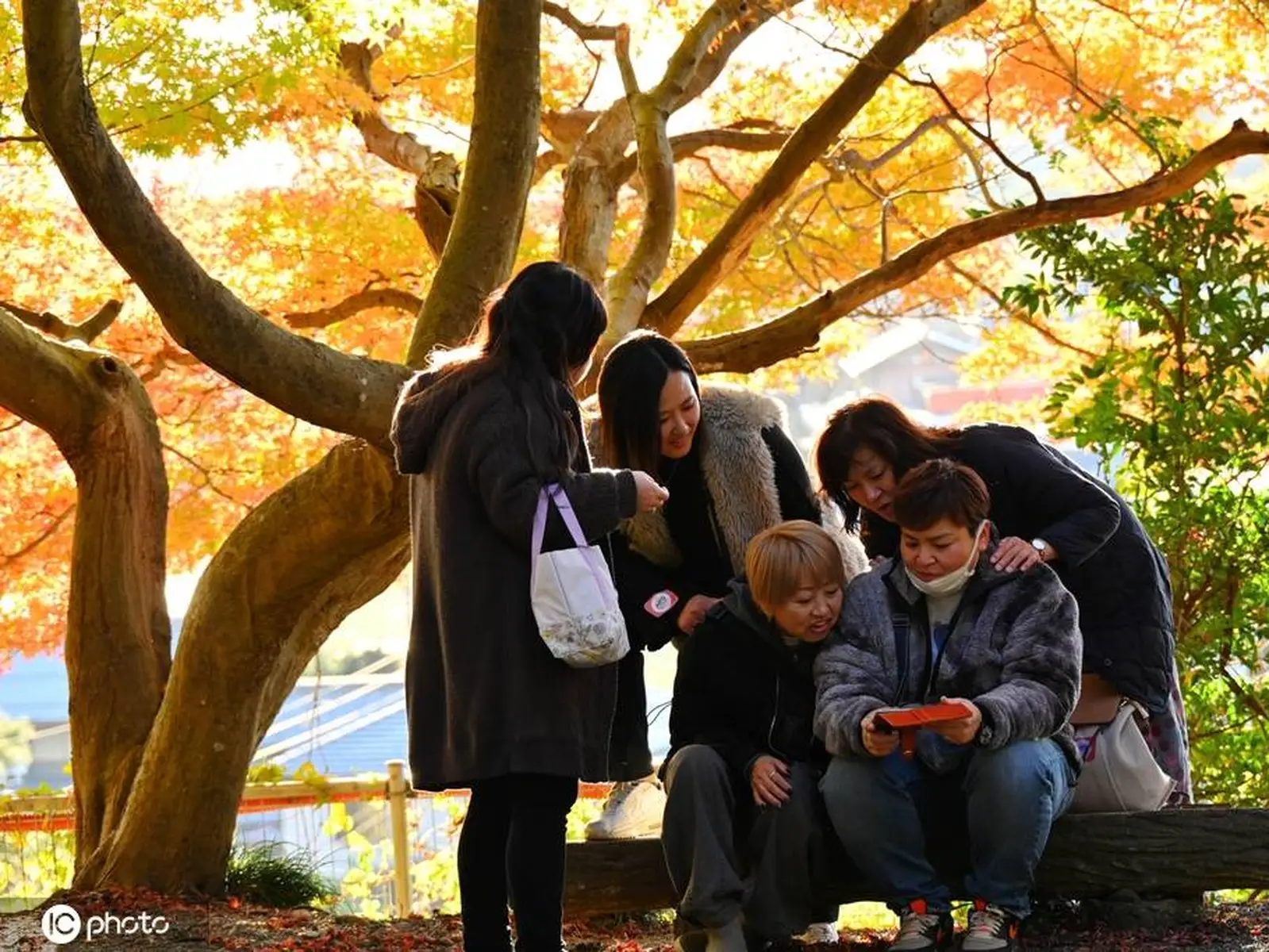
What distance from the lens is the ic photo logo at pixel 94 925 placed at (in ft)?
16.1

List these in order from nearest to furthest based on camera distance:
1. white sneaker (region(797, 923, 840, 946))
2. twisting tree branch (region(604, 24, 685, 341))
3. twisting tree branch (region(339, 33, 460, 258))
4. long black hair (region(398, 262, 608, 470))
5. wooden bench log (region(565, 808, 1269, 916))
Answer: long black hair (region(398, 262, 608, 470)) < wooden bench log (region(565, 808, 1269, 916)) < white sneaker (region(797, 923, 840, 946)) < twisting tree branch (region(604, 24, 685, 341)) < twisting tree branch (region(339, 33, 460, 258))

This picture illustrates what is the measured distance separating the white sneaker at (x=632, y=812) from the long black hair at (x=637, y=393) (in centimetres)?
160

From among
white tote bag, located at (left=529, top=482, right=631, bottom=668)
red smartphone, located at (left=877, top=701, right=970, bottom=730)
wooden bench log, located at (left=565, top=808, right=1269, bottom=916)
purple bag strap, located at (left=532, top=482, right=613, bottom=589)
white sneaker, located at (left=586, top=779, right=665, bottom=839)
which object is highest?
purple bag strap, located at (left=532, top=482, right=613, bottom=589)

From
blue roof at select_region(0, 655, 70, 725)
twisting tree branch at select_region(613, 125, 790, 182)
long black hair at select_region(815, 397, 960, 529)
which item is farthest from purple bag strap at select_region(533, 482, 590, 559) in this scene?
blue roof at select_region(0, 655, 70, 725)

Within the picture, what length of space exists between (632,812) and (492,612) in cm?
208

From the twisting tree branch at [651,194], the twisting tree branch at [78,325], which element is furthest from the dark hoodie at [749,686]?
the twisting tree branch at [78,325]

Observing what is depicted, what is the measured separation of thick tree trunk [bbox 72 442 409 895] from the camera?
5562 millimetres

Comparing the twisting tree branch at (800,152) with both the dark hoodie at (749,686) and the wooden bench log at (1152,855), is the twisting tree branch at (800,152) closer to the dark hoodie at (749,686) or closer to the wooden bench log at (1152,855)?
the dark hoodie at (749,686)

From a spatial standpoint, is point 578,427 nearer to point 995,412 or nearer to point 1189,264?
point 1189,264

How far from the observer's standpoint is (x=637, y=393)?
3523 mm

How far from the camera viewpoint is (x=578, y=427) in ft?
10.6

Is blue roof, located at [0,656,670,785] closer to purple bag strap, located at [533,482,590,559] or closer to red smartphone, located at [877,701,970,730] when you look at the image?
red smartphone, located at [877,701,970,730]

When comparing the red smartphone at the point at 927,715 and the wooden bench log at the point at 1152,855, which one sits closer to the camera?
the red smartphone at the point at 927,715

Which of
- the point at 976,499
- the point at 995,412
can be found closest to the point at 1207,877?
the point at 976,499
